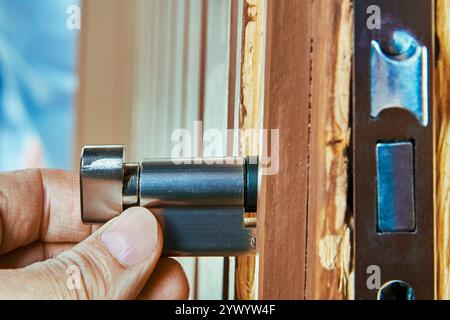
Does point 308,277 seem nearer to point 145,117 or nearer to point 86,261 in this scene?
point 86,261

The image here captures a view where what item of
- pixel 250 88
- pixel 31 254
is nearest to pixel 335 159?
pixel 250 88

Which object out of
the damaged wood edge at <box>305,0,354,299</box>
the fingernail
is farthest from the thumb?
the damaged wood edge at <box>305,0,354,299</box>

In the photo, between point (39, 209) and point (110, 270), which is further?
point (39, 209)

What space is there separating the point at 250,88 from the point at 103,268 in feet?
0.45

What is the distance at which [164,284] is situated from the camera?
1.24ft

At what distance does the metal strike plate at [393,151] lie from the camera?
0.20m

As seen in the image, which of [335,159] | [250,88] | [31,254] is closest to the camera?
[335,159]

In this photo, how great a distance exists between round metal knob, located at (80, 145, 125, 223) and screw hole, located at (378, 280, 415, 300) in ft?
0.51

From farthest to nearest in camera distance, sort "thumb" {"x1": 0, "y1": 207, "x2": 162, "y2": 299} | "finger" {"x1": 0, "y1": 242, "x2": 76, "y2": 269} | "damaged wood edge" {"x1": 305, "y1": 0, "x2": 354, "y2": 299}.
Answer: "finger" {"x1": 0, "y1": 242, "x2": 76, "y2": 269} → "thumb" {"x1": 0, "y1": 207, "x2": 162, "y2": 299} → "damaged wood edge" {"x1": 305, "y1": 0, "x2": 354, "y2": 299}

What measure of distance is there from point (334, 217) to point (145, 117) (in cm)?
50

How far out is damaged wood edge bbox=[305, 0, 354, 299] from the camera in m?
0.20

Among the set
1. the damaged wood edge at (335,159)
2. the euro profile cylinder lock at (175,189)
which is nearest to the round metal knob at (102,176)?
the euro profile cylinder lock at (175,189)

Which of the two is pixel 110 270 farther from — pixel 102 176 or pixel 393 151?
pixel 393 151

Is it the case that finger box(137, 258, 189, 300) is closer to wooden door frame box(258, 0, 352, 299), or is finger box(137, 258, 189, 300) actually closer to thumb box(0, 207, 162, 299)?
thumb box(0, 207, 162, 299)
